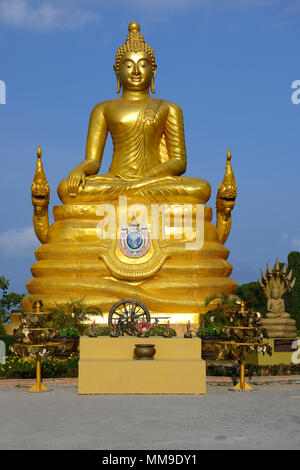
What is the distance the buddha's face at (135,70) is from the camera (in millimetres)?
19562

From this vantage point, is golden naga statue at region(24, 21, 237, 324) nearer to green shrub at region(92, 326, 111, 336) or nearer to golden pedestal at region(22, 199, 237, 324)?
golden pedestal at region(22, 199, 237, 324)

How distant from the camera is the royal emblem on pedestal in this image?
1752 centimetres

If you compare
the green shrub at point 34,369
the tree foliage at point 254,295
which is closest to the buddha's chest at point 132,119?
the tree foliage at point 254,295

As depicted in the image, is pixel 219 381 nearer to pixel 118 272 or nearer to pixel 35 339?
pixel 35 339

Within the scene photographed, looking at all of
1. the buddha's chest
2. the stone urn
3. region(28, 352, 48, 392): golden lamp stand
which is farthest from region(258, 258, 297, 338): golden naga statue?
region(28, 352, 48, 392): golden lamp stand

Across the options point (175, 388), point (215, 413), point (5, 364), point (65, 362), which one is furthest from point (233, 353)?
point (5, 364)

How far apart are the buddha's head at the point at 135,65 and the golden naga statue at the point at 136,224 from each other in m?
0.03

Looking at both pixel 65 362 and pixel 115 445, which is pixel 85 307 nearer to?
pixel 65 362

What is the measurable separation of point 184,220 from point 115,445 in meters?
12.0

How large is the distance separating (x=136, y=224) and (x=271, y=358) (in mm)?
5245

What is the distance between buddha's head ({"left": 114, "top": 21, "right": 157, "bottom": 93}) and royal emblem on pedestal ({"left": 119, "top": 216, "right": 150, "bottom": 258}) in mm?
4487
